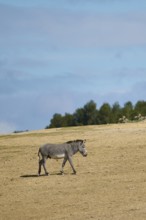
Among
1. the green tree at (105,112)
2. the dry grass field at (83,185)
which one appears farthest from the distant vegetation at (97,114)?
the dry grass field at (83,185)

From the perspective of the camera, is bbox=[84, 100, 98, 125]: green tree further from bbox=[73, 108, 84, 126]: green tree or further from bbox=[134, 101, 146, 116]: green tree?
bbox=[134, 101, 146, 116]: green tree

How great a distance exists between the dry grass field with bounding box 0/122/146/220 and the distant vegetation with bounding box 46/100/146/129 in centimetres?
5215

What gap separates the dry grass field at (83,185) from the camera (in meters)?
23.8

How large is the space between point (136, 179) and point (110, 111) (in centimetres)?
7565

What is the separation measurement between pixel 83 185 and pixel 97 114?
263 feet

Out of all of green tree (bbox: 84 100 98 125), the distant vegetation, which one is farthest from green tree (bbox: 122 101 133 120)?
green tree (bbox: 84 100 98 125)

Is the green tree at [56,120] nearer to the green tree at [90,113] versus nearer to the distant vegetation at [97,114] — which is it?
the distant vegetation at [97,114]

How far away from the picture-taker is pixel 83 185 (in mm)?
28672

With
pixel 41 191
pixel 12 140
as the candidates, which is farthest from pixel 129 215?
pixel 12 140

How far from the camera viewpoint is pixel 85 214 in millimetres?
23078

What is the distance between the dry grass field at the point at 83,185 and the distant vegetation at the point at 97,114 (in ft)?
171

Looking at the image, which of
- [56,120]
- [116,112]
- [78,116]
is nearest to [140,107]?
[116,112]

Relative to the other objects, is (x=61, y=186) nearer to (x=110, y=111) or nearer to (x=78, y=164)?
(x=78, y=164)

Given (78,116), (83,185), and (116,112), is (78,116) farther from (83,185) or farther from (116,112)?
(83,185)
